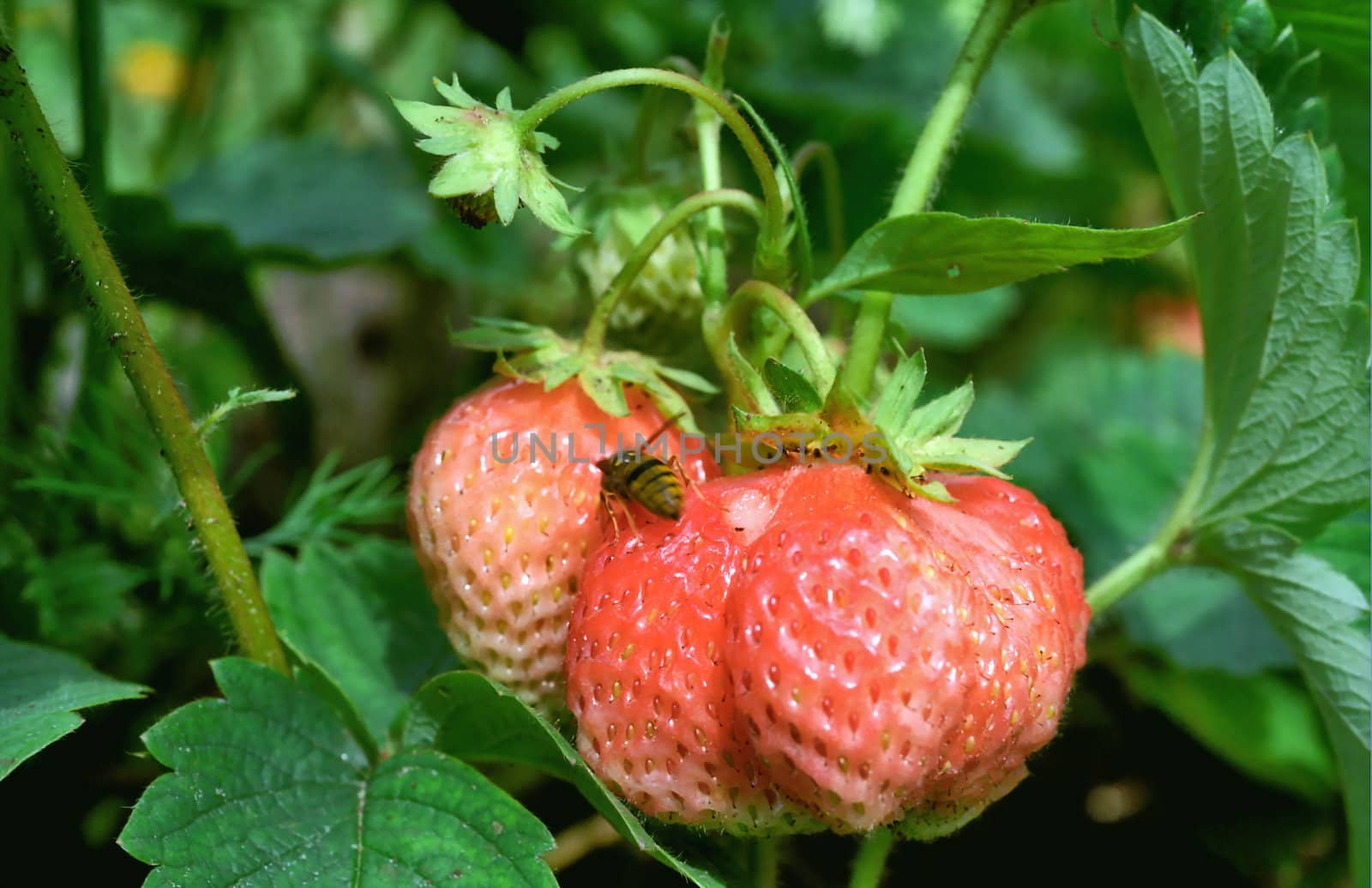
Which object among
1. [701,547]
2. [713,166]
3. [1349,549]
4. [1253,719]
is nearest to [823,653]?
[701,547]

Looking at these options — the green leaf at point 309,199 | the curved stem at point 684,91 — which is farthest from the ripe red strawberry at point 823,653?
the green leaf at point 309,199

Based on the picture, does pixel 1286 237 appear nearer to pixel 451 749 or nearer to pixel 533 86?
pixel 451 749

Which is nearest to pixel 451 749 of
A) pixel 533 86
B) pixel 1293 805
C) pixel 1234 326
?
pixel 1234 326

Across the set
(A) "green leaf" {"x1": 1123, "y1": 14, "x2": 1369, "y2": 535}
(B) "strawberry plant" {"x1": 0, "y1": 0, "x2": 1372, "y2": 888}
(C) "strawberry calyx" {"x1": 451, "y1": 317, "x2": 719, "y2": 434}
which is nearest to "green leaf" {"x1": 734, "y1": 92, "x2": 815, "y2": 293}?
(B) "strawberry plant" {"x1": 0, "y1": 0, "x2": 1372, "y2": 888}

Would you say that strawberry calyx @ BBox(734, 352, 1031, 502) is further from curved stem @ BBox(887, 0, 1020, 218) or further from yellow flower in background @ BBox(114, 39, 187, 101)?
yellow flower in background @ BBox(114, 39, 187, 101)

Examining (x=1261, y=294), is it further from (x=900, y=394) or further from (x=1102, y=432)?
(x=1102, y=432)

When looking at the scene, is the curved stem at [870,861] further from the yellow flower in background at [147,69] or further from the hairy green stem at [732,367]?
the yellow flower in background at [147,69]
